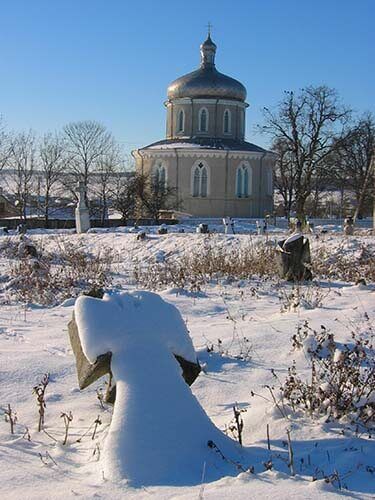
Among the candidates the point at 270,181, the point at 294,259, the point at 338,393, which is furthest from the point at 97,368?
the point at 270,181

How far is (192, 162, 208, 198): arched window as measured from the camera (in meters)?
39.8

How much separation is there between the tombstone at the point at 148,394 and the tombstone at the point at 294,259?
273 inches

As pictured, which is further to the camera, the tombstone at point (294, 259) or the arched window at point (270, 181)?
the arched window at point (270, 181)

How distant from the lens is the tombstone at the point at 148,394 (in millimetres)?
2986

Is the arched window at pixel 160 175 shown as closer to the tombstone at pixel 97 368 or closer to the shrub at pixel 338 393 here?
the shrub at pixel 338 393

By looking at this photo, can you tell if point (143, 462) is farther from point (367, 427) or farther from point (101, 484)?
point (367, 427)

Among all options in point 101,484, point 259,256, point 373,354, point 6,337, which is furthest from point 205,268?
point 101,484

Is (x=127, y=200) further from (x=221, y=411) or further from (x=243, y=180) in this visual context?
(x=221, y=411)

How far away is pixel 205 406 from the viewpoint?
420cm

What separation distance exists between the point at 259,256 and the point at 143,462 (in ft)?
32.9

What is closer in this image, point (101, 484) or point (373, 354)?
point (101, 484)

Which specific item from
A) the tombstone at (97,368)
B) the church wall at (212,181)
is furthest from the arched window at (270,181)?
the tombstone at (97,368)

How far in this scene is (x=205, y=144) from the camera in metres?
40.0

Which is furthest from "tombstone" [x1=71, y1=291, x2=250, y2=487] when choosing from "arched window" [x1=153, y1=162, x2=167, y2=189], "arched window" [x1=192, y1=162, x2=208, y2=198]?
"arched window" [x1=192, y1=162, x2=208, y2=198]
